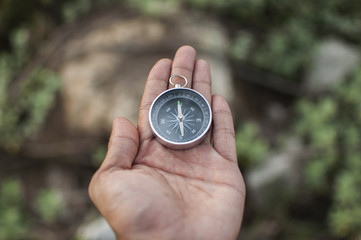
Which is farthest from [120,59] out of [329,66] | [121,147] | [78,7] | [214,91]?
[329,66]

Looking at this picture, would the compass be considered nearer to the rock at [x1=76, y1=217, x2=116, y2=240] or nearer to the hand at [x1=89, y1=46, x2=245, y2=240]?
the hand at [x1=89, y1=46, x2=245, y2=240]

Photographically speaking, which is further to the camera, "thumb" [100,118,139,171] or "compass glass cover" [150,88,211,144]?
"compass glass cover" [150,88,211,144]

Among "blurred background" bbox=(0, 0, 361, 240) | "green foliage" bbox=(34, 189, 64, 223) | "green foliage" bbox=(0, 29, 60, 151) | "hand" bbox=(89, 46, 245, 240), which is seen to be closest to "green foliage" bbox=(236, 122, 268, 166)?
"blurred background" bbox=(0, 0, 361, 240)

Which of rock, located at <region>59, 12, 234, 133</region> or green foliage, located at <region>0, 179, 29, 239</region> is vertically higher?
rock, located at <region>59, 12, 234, 133</region>

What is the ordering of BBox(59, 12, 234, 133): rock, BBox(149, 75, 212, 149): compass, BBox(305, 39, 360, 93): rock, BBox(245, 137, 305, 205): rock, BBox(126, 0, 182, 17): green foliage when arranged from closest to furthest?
BBox(149, 75, 212, 149): compass < BBox(245, 137, 305, 205): rock < BBox(59, 12, 234, 133): rock < BBox(305, 39, 360, 93): rock < BBox(126, 0, 182, 17): green foliage

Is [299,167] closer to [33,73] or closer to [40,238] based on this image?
[40,238]

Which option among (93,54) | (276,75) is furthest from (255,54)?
(93,54)
